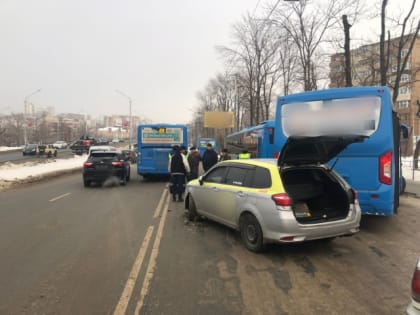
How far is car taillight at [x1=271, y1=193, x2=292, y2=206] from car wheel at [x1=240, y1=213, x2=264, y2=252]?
566 mm

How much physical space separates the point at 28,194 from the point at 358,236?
→ 11.9 meters

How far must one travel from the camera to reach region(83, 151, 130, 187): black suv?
1628cm

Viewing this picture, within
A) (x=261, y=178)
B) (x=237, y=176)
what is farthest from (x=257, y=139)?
(x=261, y=178)

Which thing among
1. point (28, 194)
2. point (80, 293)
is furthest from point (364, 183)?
point (28, 194)

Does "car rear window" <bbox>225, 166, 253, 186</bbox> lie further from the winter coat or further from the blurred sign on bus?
the blurred sign on bus

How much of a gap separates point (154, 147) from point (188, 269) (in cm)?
1353

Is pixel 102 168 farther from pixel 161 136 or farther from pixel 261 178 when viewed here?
pixel 261 178

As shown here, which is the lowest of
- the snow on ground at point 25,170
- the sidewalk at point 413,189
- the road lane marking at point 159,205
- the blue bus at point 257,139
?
the sidewalk at point 413,189

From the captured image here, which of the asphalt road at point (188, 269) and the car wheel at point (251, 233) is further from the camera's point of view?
the car wheel at point (251, 233)

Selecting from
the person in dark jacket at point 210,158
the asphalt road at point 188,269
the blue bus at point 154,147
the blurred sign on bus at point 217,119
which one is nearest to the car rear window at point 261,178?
the asphalt road at point 188,269

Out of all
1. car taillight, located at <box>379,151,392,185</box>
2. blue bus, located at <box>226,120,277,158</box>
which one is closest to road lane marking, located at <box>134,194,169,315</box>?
car taillight, located at <box>379,151,392,185</box>

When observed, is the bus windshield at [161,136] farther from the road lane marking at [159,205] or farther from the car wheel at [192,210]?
the car wheel at [192,210]

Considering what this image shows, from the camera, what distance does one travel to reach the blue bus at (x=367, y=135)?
7188 millimetres

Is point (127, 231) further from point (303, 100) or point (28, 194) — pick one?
point (28, 194)
